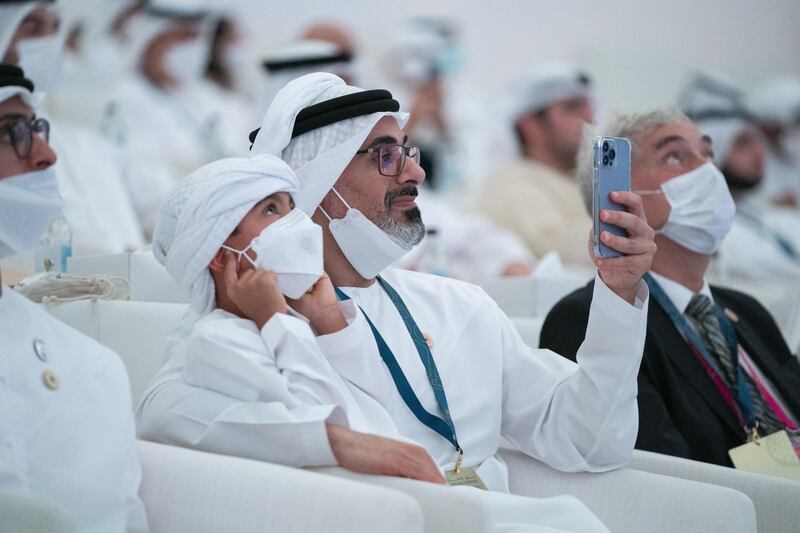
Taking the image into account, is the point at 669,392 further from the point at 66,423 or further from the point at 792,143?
the point at 792,143

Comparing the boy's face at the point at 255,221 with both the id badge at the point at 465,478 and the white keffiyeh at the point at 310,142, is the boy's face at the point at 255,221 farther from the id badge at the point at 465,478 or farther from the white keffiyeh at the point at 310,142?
the id badge at the point at 465,478

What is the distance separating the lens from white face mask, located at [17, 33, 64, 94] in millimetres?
5172

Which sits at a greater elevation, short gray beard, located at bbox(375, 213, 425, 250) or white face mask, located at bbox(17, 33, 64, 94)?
short gray beard, located at bbox(375, 213, 425, 250)

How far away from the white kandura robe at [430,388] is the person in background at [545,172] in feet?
11.0

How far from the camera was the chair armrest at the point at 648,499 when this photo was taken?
2.36 metres

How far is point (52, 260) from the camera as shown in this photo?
3.61 meters

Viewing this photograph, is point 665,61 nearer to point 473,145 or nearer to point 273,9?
point 473,145

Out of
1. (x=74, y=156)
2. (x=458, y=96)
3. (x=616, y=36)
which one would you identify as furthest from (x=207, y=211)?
(x=616, y=36)

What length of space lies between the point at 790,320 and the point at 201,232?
9.32 ft

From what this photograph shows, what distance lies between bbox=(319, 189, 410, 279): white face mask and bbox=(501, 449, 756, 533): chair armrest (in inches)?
→ 25.2

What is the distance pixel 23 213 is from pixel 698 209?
80.8 inches

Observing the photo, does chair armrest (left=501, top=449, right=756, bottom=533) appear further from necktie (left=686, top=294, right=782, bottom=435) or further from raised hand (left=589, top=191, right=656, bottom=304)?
necktie (left=686, top=294, right=782, bottom=435)

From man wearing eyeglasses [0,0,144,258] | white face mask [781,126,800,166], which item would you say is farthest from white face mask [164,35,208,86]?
white face mask [781,126,800,166]

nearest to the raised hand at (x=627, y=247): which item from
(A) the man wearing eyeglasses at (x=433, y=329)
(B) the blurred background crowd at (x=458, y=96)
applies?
(A) the man wearing eyeglasses at (x=433, y=329)
